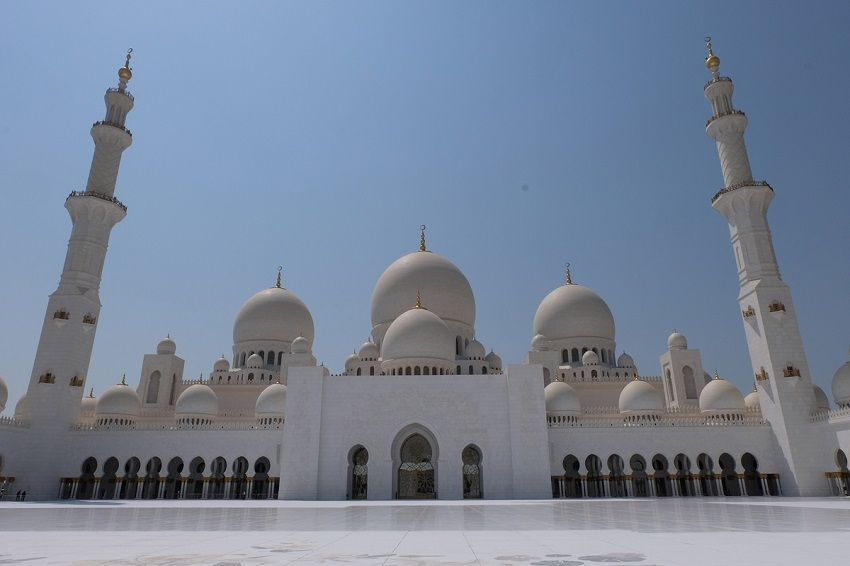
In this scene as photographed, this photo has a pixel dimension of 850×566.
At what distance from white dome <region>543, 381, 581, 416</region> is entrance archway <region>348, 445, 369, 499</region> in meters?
8.97

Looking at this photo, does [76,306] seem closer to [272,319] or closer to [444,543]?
[272,319]

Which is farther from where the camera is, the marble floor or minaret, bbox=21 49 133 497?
minaret, bbox=21 49 133 497

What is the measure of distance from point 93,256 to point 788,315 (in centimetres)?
3122

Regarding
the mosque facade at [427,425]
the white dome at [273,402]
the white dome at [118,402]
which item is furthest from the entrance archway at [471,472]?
the white dome at [118,402]

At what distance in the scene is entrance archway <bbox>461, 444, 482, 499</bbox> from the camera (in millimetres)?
22031

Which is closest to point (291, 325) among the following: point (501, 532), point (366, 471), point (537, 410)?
point (366, 471)

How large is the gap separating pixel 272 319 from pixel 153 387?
7.82 metres

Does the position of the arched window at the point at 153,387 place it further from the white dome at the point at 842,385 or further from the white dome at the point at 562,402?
the white dome at the point at 842,385

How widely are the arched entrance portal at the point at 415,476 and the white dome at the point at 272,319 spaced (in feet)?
47.9

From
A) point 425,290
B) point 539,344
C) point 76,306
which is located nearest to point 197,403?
point 76,306

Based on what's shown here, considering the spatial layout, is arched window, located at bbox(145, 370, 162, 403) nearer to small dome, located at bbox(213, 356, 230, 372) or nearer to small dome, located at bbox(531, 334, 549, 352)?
small dome, located at bbox(213, 356, 230, 372)

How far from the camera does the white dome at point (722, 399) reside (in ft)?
81.7

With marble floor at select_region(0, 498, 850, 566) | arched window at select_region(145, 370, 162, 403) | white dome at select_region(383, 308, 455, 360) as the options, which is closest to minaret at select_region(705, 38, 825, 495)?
white dome at select_region(383, 308, 455, 360)

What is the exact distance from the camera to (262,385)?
105 feet
